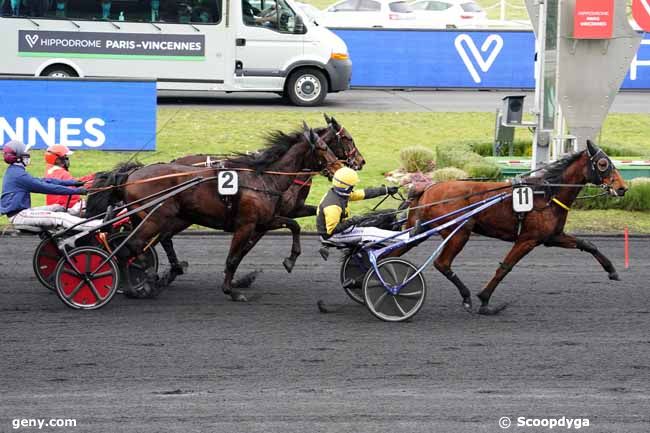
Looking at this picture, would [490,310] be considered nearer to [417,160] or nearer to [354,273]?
[354,273]

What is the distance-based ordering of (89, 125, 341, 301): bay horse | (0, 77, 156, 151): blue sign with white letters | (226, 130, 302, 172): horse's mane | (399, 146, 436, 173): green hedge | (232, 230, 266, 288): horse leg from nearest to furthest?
1. (89, 125, 341, 301): bay horse
2. (226, 130, 302, 172): horse's mane
3. (232, 230, 266, 288): horse leg
4. (399, 146, 436, 173): green hedge
5. (0, 77, 156, 151): blue sign with white letters

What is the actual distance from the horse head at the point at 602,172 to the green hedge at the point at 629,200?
4754 millimetres

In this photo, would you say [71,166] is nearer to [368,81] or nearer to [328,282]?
[328,282]

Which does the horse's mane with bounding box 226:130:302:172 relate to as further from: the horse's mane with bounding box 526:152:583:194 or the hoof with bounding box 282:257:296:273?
the horse's mane with bounding box 526:152:583:194

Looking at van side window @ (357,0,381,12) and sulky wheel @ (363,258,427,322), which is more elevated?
van side window @ (357,0,381,12)

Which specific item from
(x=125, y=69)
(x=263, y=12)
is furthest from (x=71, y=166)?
(x=263, y=12)

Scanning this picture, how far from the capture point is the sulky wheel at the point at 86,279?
9.62 metres

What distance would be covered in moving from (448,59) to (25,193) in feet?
51.3

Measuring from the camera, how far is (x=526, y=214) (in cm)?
962

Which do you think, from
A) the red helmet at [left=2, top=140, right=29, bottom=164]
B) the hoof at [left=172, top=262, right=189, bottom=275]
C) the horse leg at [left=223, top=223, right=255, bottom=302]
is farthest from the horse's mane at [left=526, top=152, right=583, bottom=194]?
the red helmet at [left=2, top=140, right=29, bottom=164]

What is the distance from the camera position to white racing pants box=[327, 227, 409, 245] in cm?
946

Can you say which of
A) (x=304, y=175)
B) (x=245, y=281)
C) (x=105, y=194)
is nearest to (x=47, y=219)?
(x=105, y=194)

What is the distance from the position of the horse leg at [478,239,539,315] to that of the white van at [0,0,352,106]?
12.4m

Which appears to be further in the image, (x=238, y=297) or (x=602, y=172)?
(x=238, y=297)
